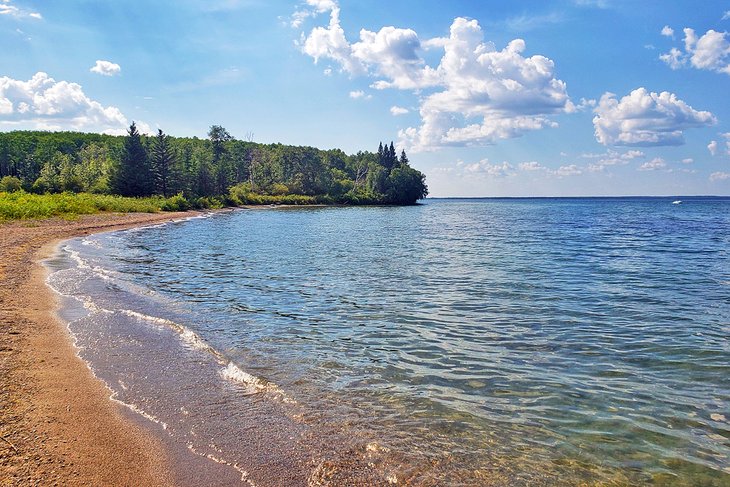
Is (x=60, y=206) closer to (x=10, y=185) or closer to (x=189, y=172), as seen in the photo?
(x=10, y=185)

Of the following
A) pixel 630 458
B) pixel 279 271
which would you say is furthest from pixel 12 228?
pixel 630 458

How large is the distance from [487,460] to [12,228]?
41414 millimetres

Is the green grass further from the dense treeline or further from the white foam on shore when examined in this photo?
the white foam on shore

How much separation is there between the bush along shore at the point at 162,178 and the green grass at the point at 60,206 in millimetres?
128

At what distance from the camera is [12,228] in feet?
119

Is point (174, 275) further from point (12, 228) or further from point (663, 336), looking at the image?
point (12, 228)

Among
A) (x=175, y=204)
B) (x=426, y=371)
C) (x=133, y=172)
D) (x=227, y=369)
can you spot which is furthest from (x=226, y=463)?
(x=133, y=172)

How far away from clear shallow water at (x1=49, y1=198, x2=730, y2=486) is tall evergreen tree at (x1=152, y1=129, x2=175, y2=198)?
298 ft

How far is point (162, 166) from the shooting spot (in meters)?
106

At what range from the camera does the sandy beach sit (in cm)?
555

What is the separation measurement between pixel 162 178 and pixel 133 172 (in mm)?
10528

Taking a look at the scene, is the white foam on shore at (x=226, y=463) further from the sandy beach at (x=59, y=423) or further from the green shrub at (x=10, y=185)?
the green shrub at (x=10, y=185)

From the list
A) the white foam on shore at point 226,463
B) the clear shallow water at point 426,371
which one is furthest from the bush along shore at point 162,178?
the white foam on shore at point 226,463

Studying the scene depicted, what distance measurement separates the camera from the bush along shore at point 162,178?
72938 millimetres
